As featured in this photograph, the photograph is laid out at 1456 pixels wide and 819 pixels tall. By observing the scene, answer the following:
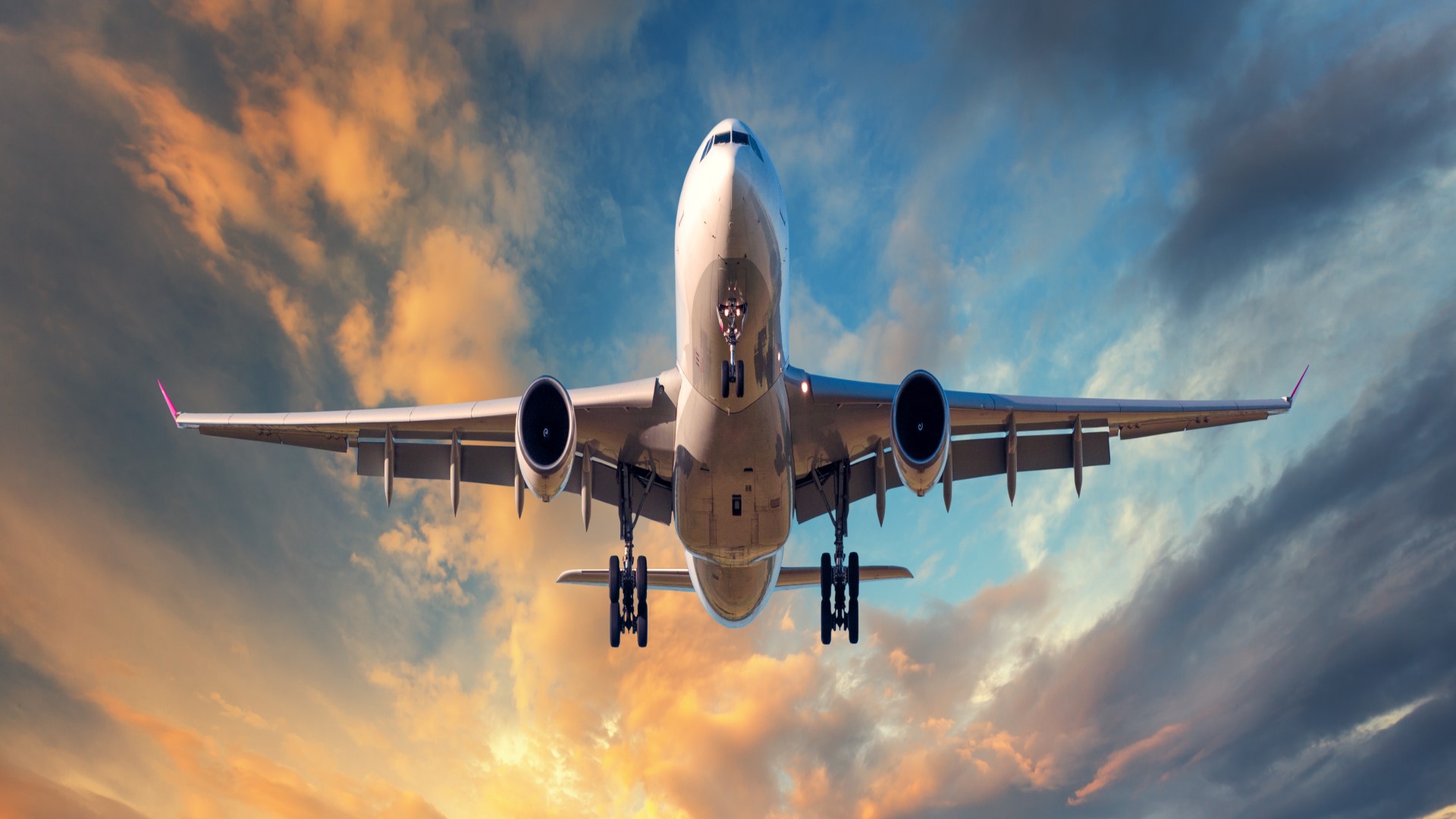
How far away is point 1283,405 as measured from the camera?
1942cm

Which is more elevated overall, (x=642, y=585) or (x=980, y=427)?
(x=980, y=427)

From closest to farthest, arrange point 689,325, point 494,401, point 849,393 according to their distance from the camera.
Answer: point 689,325 → point 849,393 → point 494,401

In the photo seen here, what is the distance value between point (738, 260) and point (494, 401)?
7536 mm

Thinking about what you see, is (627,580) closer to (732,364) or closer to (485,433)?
(485,433)

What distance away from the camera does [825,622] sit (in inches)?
830

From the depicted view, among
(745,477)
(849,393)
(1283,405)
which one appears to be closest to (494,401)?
(745,477)

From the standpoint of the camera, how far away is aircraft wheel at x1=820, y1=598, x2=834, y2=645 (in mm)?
20969

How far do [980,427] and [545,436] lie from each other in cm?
936

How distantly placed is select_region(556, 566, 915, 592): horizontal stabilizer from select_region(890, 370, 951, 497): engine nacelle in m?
6.07

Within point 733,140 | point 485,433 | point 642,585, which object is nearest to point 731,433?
point 733,140

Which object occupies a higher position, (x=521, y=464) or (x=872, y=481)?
(x=872, y=481)

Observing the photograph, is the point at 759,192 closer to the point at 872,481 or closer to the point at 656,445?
the point at 656,445

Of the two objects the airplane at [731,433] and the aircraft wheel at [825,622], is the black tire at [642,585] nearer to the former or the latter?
the airplane at [731,433]

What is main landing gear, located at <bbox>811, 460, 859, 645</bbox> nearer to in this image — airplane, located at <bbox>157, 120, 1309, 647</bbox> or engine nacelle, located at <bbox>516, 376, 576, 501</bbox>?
airplane, located at <bbox>157, 120, 1309, 647</bbox>
